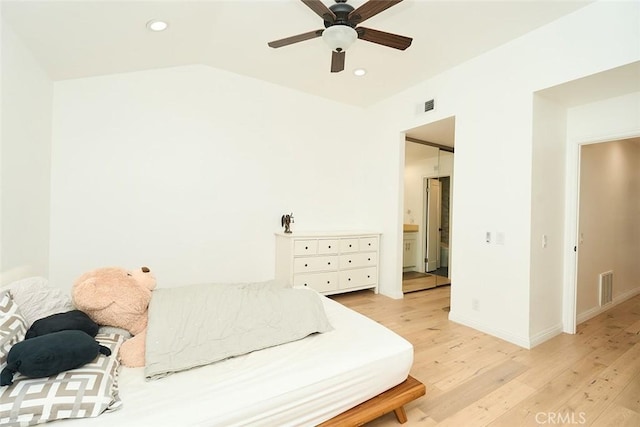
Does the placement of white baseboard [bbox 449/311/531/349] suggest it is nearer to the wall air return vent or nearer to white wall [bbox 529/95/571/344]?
white wall [bbox 529/95/571/344]

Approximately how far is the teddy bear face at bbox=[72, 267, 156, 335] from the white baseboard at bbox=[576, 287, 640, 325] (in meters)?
4.21

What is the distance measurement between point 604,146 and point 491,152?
5.59 feet

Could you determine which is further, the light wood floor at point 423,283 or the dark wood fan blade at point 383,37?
the light wood floor at point 423,283

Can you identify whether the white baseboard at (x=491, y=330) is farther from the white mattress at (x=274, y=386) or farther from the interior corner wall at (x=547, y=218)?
the white mattress at (x=274, y=386)

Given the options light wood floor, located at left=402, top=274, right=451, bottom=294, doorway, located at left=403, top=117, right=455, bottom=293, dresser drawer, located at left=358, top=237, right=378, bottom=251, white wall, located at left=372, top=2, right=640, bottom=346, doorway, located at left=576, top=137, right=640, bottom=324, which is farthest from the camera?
doorway, located at left=403, top=117, right=455, bottom=293

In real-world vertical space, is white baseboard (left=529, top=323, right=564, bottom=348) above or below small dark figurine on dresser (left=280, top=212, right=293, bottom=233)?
below

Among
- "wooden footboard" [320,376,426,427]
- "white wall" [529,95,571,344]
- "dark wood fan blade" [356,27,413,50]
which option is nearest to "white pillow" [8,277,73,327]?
"wooden footboard" [320,376,426,427]

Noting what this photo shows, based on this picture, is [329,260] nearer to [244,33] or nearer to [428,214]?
[428,214]

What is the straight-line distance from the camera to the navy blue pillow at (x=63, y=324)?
1457mm

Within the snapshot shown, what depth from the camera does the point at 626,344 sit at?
2742mm

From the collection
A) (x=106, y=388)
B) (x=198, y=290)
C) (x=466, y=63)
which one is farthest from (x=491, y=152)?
(x=106, y=388)

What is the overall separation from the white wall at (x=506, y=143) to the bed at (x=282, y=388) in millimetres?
1731

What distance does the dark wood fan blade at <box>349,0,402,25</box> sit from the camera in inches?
72.5

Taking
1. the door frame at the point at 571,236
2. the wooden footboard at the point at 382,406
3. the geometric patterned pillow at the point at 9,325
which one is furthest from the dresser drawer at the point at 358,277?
the geometric patterned pillow at the point at 9,325
